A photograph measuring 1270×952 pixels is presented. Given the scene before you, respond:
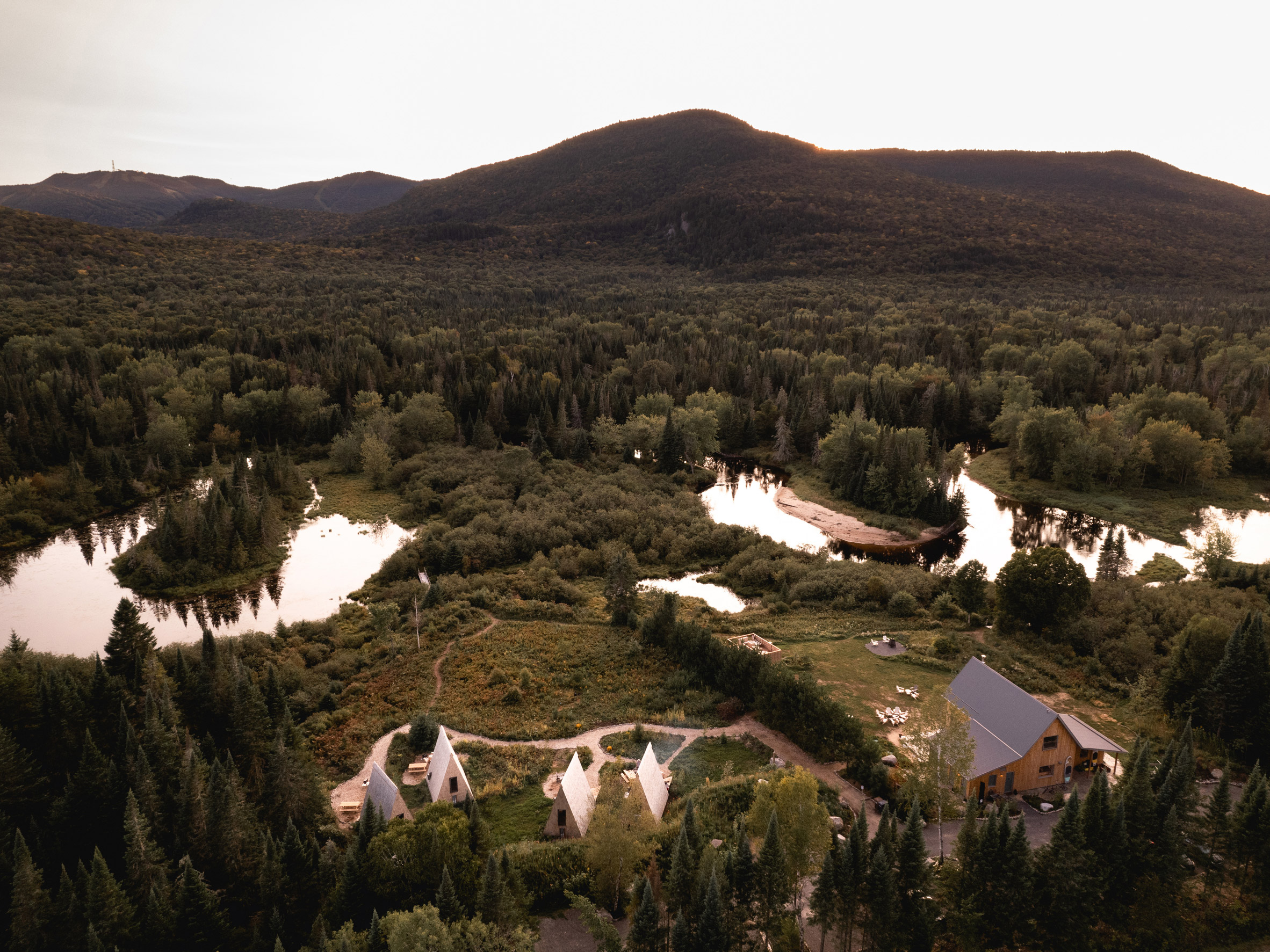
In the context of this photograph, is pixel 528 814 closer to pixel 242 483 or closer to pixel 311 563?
pixel 311 563

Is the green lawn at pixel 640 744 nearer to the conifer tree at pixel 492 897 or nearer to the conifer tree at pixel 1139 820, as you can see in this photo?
the conifer tree at pixel 492 897

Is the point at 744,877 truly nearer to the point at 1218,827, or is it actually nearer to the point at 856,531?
the point at 1218,827

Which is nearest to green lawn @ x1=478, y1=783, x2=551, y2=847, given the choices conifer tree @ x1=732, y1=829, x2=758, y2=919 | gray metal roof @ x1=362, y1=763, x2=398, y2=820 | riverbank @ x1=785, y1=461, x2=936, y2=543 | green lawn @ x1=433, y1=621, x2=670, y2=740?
gray metal roof @ x1=362, y1=763, x2=398, y2=820

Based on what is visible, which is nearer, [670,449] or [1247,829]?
[1247,829]

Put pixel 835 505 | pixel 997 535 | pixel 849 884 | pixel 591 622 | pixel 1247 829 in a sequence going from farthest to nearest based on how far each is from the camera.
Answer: pixel 835 505 → pixel 997 535 → pixel 591 622 → pixel 1247 829 → pixel 849 884

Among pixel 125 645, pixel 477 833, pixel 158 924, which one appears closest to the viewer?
pixel 158 924

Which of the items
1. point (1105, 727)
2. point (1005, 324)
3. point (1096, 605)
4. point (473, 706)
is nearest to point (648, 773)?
point (473, 706)

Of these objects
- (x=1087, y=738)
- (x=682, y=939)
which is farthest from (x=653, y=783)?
(x=1087, y=738)

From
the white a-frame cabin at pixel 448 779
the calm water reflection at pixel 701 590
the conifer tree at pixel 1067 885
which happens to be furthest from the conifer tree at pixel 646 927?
the calm water reflection at pixel 701 590
